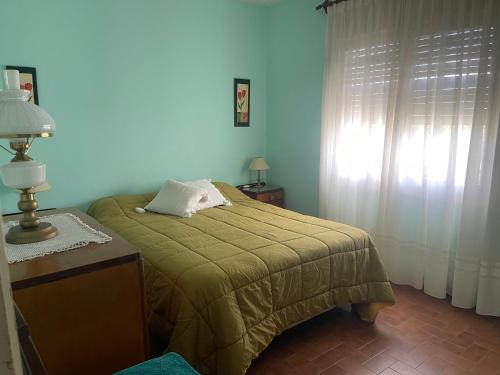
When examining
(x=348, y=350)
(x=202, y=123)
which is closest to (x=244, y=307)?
(x=348, y=350)

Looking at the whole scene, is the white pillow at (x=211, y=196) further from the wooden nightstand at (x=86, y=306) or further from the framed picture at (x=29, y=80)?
the wooden nightstand at (x=86, y=306)

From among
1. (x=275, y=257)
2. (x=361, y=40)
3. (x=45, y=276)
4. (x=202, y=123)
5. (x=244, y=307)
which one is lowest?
(x=244, y=307)

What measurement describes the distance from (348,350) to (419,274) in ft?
3.85

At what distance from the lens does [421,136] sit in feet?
9.41

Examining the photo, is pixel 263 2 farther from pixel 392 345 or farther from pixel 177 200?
pixel 392 345

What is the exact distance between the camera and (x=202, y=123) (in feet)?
12.7

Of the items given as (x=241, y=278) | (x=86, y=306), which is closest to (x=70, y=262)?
(x=86, y=306)

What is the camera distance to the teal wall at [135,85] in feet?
9.61

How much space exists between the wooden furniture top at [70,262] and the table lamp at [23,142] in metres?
0.23

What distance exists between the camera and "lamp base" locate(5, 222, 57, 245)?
5.07 ft

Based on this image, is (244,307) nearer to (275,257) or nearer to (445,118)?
(275,257)

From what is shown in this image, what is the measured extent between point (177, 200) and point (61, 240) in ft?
4.97

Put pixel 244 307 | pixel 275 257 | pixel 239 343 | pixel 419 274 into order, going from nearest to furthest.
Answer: pixel 239 343 < pixel 244 307 < pixel 275 257 < pixel 419 274

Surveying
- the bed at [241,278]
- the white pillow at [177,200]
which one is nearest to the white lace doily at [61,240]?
the bed at [241,278]
